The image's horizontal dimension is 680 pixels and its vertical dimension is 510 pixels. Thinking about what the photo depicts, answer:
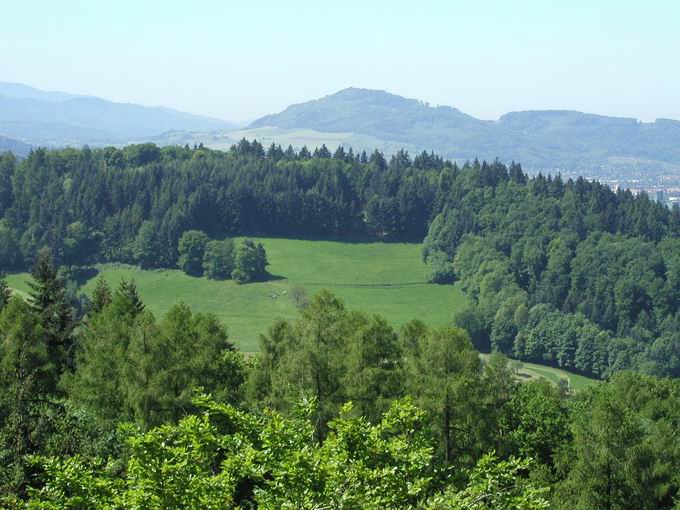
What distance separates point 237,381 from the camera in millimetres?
40625

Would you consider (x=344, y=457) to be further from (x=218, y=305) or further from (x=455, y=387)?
(x=218, y=305)

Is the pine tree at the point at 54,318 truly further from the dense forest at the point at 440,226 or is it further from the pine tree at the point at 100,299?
the dense forest at the point at 440,226

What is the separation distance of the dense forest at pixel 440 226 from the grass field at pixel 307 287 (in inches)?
135

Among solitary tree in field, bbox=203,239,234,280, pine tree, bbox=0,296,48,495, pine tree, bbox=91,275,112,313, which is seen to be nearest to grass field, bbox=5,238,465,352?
solitary tree in field, bbox=203,239,234,280

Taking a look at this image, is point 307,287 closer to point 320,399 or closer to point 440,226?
point 440,226

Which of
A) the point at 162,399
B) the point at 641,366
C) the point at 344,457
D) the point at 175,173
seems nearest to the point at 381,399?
the point at 162,399

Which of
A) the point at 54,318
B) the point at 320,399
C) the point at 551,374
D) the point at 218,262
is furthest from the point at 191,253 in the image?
the point at 320,399

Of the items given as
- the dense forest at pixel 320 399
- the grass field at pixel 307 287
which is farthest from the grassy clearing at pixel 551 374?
the dense forest at pixel 320 399

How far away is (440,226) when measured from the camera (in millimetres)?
146250

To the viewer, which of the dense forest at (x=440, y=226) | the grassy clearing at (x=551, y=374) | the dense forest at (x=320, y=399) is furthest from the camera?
the dense forest at (x=440, y=226)

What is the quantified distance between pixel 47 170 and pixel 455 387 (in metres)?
132

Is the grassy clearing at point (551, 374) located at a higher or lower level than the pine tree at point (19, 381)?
lower

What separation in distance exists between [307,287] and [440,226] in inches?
1346

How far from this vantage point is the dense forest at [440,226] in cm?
11506
